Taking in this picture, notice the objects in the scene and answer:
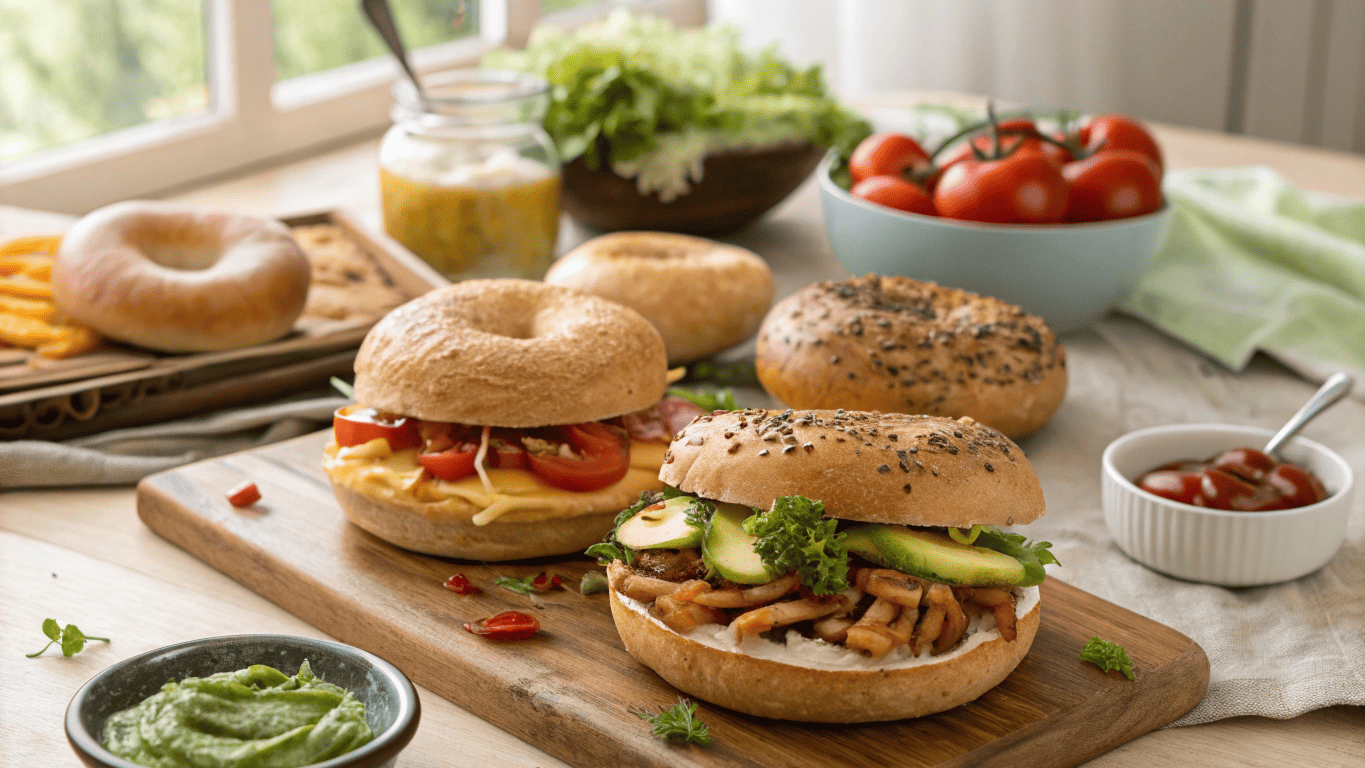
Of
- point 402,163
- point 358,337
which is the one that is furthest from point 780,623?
point 402,163

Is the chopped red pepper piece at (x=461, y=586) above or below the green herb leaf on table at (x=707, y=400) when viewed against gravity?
below

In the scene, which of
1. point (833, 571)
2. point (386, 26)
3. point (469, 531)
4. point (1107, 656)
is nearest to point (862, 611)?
point (833, 571)

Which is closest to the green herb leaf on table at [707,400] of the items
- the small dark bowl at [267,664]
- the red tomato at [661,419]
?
the red tomato at [661,419]

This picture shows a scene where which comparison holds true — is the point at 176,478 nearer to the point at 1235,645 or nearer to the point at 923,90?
the point at 1235,645

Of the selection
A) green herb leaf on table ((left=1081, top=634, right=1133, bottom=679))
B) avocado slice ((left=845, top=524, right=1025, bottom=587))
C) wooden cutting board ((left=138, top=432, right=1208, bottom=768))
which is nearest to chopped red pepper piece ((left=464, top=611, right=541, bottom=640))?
wooden cutting board ((left=138, top=432, right=1208, bottom=768))

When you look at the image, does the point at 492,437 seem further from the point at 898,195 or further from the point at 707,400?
the point at 898,195

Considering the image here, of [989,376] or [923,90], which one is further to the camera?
[923,90]

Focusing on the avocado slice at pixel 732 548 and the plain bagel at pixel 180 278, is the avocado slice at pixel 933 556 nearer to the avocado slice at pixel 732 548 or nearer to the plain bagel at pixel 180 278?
the avocado slice at pixel 732 548
